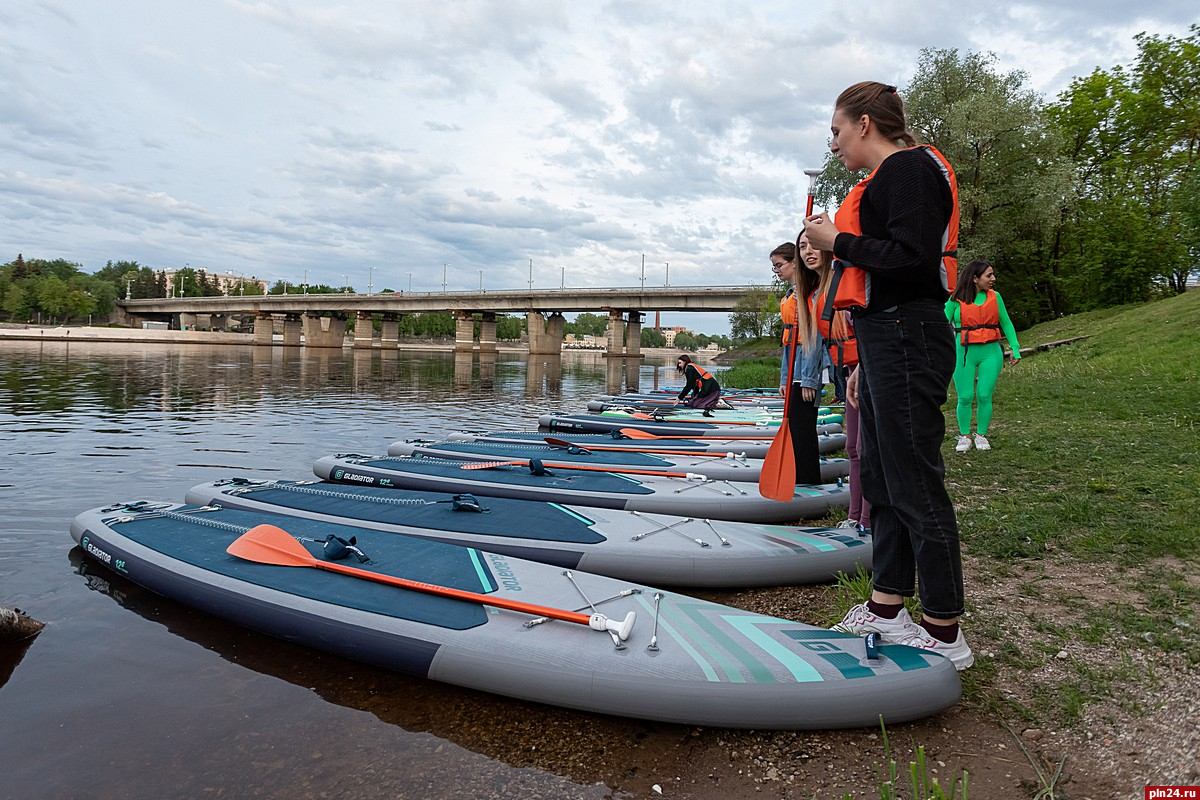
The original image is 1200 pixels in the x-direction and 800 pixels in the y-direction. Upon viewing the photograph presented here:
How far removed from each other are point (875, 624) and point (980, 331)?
4925 mm

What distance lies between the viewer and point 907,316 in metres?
2.71

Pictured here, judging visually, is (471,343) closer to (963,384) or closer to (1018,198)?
(1018,198)

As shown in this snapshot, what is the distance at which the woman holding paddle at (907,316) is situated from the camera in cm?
267

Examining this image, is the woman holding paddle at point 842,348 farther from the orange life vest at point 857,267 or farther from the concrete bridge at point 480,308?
the concrete bridge at point 480,308

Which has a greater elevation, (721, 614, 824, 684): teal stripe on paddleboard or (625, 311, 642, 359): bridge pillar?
(625, 311, 642, 359): bridge pillar

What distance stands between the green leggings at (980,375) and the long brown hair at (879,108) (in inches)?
181

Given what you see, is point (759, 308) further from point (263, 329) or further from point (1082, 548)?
point (263, 329)

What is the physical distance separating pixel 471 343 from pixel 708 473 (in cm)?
6340

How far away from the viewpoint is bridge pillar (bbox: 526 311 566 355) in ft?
222

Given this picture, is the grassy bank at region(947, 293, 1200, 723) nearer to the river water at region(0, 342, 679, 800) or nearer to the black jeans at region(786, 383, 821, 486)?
the black jeans at region(786, 383, 821, 486)

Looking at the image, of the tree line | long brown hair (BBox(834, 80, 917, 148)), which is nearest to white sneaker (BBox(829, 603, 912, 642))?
long brown hair (BBox(834, 80, 917, 148))

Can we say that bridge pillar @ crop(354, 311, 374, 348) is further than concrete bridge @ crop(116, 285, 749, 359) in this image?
Yes

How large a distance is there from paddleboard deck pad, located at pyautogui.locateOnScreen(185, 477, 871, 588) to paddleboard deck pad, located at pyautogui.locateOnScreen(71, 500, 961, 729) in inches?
22.5

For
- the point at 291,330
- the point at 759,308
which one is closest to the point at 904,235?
the point at 759,308
